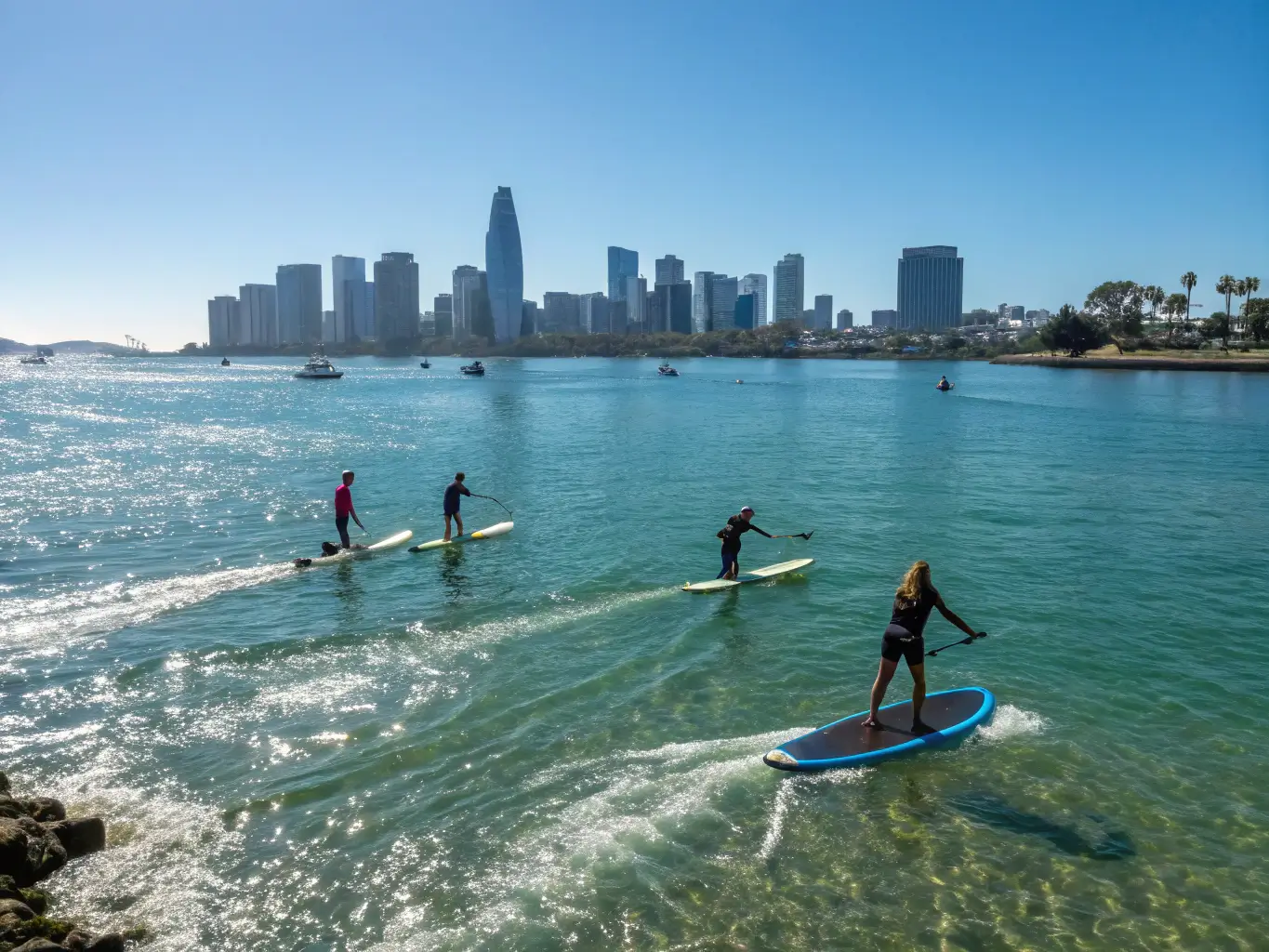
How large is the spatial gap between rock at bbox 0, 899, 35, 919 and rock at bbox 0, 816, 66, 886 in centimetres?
87

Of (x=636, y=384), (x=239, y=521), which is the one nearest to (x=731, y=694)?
(x=239, y=521)

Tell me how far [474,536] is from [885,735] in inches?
585

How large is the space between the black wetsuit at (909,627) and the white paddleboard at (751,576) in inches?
305

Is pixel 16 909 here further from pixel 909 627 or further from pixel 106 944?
pixel 909 627

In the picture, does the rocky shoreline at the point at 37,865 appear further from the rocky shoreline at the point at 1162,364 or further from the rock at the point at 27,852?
the rocky shoreline at the point at 1162,364

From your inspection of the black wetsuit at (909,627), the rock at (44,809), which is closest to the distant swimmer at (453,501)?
the rock at (44,809)

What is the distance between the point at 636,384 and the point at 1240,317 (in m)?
118

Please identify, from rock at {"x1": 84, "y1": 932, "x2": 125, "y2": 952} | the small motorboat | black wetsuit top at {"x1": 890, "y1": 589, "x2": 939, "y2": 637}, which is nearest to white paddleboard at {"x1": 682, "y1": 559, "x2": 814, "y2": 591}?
black wetsuit top at {"x1": 890, "y1": 589, "x2": 939, "y2": 637}

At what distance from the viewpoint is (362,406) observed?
83688 millimetres

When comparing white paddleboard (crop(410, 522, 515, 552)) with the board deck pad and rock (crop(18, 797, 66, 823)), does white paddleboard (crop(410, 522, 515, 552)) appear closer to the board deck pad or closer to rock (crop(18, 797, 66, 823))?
rock (crop(18, 797, 66, 823))

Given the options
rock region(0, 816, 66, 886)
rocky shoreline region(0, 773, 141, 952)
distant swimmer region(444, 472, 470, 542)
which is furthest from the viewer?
distant swimmer region(444, 472, 470, 542)

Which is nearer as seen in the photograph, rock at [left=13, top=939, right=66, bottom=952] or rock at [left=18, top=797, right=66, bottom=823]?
rock at [left=13, top=939, right=66, bottom=952]

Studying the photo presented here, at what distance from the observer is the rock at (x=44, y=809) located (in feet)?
30.4

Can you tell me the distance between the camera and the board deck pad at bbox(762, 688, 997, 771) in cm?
1068
